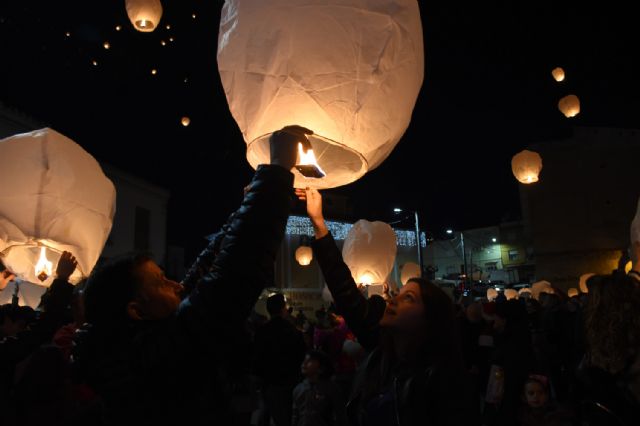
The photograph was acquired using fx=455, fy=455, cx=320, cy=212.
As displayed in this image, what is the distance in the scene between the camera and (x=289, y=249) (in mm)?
26109

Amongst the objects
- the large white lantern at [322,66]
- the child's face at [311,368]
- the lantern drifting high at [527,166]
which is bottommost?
the child's face at [311,368]

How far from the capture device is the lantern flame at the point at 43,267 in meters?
3.04

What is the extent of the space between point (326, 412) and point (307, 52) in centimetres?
393

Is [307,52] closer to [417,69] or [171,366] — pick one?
[417,69]

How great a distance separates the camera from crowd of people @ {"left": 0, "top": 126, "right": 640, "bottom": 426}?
119 centimetres

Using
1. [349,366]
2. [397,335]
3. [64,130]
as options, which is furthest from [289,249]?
[397,335]

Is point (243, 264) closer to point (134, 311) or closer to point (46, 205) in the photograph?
point (134, 311)

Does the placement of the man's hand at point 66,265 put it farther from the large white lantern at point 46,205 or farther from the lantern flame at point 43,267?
the lantern flame at point 43,267

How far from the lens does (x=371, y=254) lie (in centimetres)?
646

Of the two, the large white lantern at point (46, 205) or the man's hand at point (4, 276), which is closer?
the large white lantern at point (46, 205)

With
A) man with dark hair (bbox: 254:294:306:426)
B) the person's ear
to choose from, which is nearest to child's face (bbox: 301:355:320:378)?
man with dark hair (bbox: 254:294:306:426)

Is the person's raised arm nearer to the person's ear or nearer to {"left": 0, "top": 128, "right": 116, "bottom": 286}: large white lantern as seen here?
the person's ear

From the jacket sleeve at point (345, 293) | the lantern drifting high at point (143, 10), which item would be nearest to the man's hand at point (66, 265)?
the jacket sleeve at point (345, 293)

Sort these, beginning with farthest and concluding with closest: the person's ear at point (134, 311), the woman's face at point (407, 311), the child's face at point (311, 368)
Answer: the child's face at point (311, 368)
the woman's face at point (407, 311)
the person's ear at point (134, 311)
